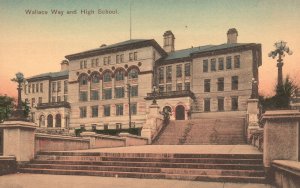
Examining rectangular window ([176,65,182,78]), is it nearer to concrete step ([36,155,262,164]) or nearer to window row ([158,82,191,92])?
window row ([158,82,191,92])

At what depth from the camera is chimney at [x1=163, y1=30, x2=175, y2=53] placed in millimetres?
51750

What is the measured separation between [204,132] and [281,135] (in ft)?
53.7

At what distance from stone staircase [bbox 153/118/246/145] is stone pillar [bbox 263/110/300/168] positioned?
13.0m

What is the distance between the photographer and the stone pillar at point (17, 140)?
32.8 ft

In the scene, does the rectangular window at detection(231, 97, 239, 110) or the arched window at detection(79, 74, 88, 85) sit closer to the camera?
the rectangular window at detection(231, 97, 239, 110)

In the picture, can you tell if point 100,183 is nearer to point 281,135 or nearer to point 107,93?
point 281,135

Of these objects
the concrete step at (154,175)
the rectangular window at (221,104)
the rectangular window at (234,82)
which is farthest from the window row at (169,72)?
the concrete step at (154,175)

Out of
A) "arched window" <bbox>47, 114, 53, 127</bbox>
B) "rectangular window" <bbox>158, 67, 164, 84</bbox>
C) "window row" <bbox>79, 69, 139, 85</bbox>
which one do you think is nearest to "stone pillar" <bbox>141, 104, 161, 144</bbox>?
"rectangular window" <bbox>158, 67, 164, 84</bbox>

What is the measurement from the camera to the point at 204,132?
23.4 m

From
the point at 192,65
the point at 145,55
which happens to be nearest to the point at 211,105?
the point at 192,65

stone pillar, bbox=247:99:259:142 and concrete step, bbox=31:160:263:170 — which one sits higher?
stone pillar, bbox=247:99:259:142

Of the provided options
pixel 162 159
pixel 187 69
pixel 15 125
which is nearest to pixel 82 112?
pixel 187 69

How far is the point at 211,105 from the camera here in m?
42.2

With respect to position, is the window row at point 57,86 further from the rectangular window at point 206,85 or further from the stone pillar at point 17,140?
the stone pillar at point 17,140
